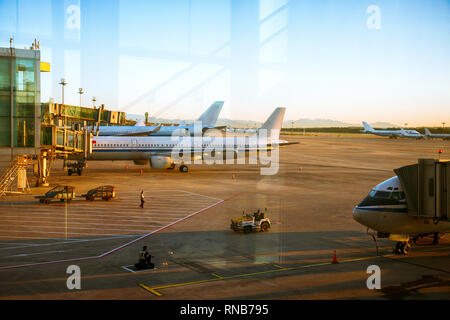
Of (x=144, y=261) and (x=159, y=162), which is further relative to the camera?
(x=159, y=162)

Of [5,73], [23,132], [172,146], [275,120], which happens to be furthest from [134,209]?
[275,120]

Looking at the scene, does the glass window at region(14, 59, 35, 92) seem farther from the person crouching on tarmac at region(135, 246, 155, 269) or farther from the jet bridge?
the jet bridge

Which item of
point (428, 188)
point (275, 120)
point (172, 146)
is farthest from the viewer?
point (275, 120)

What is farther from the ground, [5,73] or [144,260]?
[5,73]

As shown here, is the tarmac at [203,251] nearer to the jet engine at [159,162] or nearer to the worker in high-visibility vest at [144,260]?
the worker in high-visibility vest at [144,260]

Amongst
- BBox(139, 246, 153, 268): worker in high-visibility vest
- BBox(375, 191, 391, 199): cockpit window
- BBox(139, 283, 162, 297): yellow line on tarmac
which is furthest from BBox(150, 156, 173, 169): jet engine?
BBox(139, 283, 162, 297): yellow line on tarmac

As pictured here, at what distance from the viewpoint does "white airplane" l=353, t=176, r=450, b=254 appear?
19344 mm

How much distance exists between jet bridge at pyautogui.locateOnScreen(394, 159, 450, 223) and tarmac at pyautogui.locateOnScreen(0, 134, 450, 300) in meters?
2.51

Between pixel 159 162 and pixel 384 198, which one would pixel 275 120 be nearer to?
pixel 159 162

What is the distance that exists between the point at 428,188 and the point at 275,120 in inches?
1670

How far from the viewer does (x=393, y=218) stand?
19375mm

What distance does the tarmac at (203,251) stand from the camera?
15469mm
